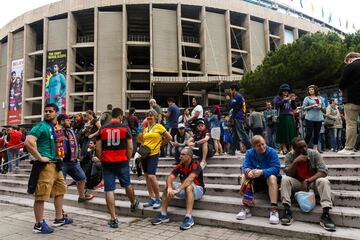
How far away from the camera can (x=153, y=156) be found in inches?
205

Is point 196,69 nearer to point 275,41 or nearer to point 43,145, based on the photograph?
point 275,41

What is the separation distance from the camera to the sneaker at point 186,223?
169 inches

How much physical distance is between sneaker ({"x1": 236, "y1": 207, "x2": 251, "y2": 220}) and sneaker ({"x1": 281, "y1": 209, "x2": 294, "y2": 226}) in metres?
0.59

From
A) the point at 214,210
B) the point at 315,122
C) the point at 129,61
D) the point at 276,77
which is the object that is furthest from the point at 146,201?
the point at 129,61

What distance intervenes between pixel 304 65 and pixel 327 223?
67.1ft

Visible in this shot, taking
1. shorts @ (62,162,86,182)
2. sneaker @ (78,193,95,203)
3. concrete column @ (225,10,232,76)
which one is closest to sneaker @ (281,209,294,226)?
shorts @ (62,162,86,182)

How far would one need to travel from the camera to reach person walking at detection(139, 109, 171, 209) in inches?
203

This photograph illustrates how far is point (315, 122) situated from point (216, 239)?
4042 mm

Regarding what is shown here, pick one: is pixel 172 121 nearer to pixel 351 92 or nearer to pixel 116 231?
pixel 116 231

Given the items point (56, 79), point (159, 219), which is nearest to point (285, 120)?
point (159, 219)

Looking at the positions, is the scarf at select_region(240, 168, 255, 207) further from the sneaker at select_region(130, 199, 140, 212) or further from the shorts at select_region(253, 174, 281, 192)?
the sneaker at select_region(130, 199, 140, 212)

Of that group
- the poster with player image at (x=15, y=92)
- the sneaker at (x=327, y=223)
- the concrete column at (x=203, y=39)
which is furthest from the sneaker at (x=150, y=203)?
the poster with player image at (x=15, y=92)

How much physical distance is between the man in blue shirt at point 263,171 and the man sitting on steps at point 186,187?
30.6 inches

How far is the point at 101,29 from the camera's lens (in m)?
35.4
